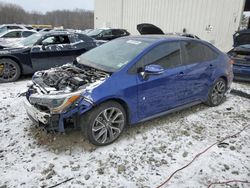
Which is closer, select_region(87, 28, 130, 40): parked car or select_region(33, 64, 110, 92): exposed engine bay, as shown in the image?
select_region(33, 64, 110, 92): exposed engine bay

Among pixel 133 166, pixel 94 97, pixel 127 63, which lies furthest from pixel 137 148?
pixel 127 63

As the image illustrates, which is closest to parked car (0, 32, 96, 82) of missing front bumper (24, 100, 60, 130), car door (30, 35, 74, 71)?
car door (30, 35, 74, 71)

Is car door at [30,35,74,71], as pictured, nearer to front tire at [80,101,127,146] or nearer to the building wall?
front tire at [80,101,127,146]

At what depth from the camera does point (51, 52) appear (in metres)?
6.50

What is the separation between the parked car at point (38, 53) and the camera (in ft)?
19.9

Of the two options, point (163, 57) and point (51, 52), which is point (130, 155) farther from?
point (51, 52)

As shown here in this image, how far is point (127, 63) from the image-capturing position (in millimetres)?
3299

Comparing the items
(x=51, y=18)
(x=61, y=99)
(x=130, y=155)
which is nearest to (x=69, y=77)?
(x=61, y=99)

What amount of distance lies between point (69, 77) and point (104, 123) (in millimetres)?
825

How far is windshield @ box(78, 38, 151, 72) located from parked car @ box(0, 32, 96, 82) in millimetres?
2824

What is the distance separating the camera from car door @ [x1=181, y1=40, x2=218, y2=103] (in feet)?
13.2

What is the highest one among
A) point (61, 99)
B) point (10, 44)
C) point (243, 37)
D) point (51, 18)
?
point (51, 18)

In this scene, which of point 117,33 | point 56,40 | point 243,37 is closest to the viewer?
point 56,40

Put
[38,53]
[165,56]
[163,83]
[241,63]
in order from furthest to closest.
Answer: [241,63] < [38,53] < [165,56] < [163,83]
